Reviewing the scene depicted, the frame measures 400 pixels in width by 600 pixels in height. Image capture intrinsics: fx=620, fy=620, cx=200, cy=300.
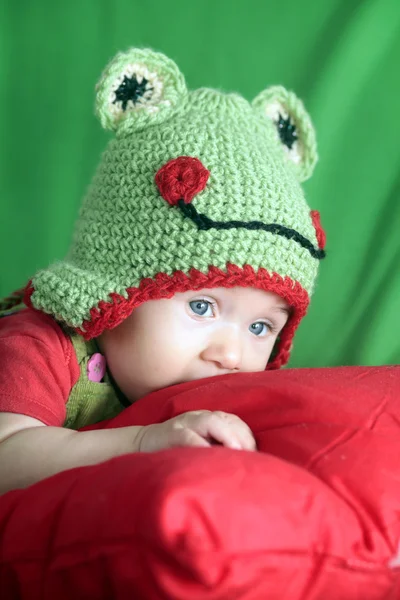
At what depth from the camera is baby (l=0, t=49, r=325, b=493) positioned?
0.85 metres

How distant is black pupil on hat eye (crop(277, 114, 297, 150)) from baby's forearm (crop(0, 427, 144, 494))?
0.60m

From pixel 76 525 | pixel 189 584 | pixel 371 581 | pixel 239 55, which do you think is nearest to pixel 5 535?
pixel 76 525

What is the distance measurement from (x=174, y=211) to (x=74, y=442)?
1.11 feet

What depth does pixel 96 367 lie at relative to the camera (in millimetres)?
957

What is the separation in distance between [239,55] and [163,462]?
1.09m

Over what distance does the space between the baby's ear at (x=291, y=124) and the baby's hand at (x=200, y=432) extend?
55 centimetres

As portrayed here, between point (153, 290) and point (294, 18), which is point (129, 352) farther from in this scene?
point (294, 18)

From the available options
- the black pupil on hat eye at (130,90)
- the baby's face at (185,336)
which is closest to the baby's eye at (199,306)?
the baby's face at (185,336)

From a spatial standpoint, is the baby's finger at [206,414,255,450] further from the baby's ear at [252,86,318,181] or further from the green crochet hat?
the baby's ear at [252,86,318,181]

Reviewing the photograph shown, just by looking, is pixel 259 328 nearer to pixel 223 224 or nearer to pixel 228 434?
pixel 223 224

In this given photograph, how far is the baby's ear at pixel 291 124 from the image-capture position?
42.4 inches

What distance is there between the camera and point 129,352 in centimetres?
92

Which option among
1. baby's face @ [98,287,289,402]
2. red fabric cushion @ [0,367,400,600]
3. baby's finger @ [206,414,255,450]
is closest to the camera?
red fabric cushion @ [0,367,400,600]

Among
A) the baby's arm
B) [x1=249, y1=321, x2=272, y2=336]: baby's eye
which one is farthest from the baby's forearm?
[x1=249, y1=321, x2=272, y2=336]: baby's eye
